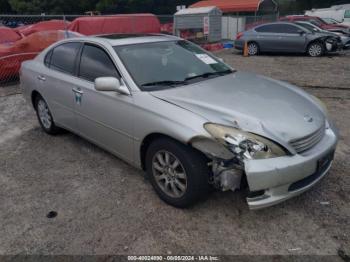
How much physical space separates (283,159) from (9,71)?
26.7 ft

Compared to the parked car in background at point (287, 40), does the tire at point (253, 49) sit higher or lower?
lower

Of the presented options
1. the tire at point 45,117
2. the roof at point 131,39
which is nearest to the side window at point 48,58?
the tire at point 45,117

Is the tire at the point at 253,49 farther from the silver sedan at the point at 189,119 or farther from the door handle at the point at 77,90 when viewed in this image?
the door handle at the point at 77,90

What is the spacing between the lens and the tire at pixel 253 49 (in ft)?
46.0

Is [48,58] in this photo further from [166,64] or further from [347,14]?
[347,14]

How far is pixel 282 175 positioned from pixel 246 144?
37 cm

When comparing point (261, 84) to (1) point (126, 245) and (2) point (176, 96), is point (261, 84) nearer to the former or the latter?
(2) point (176, 96)

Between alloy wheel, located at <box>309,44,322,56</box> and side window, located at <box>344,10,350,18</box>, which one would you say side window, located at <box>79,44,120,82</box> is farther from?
side window, located at <box>344,10,350,18</box>

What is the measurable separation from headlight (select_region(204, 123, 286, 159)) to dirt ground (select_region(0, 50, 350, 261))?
0.72 m

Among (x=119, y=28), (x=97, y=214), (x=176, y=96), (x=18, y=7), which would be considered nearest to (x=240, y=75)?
(x=176, y=96)

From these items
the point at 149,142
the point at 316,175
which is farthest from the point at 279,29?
the point at 149,142

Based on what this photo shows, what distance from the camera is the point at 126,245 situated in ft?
8.82

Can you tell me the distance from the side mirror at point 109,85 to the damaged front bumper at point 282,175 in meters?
1.47

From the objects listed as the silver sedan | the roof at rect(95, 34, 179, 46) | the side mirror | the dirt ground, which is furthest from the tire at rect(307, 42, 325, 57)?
the side mirror
